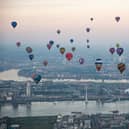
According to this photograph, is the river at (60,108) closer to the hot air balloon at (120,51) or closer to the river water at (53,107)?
the river water at (53,107)

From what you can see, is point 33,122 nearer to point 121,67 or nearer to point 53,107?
point 53,107

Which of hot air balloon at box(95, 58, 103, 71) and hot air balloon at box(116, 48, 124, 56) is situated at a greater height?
hot air balloon at box(116, 48, 124, 56)

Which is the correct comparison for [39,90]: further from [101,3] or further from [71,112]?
[101,3]

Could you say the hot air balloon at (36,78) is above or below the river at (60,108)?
above

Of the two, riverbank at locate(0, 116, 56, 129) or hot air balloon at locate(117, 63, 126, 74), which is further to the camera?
riverbank at locate(0, 116, 56, 129)

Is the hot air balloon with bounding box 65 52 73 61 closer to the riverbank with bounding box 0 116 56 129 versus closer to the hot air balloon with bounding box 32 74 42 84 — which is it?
the hot air balloon with bounding box 32 74 42 84

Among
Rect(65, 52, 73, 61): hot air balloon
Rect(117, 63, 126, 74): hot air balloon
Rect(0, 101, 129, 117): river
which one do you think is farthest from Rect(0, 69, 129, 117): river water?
Rect(65, 52, 73, 61): hot air balloon

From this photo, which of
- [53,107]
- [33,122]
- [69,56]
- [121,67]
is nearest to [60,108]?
[53,107]

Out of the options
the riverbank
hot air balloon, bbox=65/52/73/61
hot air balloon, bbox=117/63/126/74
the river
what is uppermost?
hot air balloon, bbox=65/52/73/61

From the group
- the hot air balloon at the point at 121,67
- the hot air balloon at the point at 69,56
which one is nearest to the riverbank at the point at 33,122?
the hot air balloon at the point at 69,56
